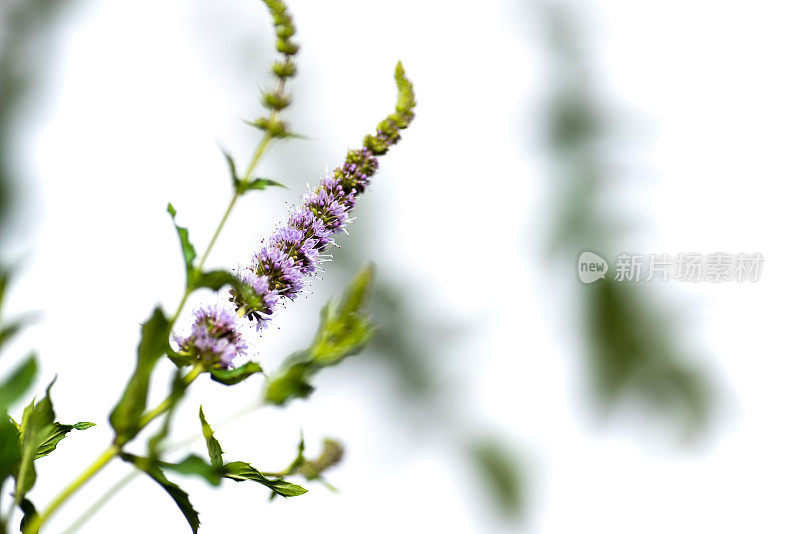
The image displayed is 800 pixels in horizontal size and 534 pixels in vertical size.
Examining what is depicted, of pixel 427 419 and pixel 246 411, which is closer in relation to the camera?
pixel 246 411

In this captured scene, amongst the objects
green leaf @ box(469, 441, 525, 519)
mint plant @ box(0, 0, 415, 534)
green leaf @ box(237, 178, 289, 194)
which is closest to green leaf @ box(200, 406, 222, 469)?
mint plant @ box(0, 0, 415, 534)

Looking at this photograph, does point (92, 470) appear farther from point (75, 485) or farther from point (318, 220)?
point (318, 220)

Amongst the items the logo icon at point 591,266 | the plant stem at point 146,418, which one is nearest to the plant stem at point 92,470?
the plant stem at point 146,418

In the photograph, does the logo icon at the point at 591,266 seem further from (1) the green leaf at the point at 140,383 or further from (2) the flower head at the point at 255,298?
(1) the green leaf at the point at 140,383

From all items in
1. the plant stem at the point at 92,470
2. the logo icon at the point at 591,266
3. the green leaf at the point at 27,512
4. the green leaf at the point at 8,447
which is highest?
the plant stem at the point at 92,470

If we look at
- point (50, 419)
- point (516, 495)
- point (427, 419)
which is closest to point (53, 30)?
point (427, 419)

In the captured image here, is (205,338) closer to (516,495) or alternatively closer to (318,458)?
(318,458)

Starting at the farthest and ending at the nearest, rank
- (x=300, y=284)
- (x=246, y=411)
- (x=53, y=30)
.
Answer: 1. (x=53, y=30)
2. (x=300, y=284)
3. (x=246, y=411)
